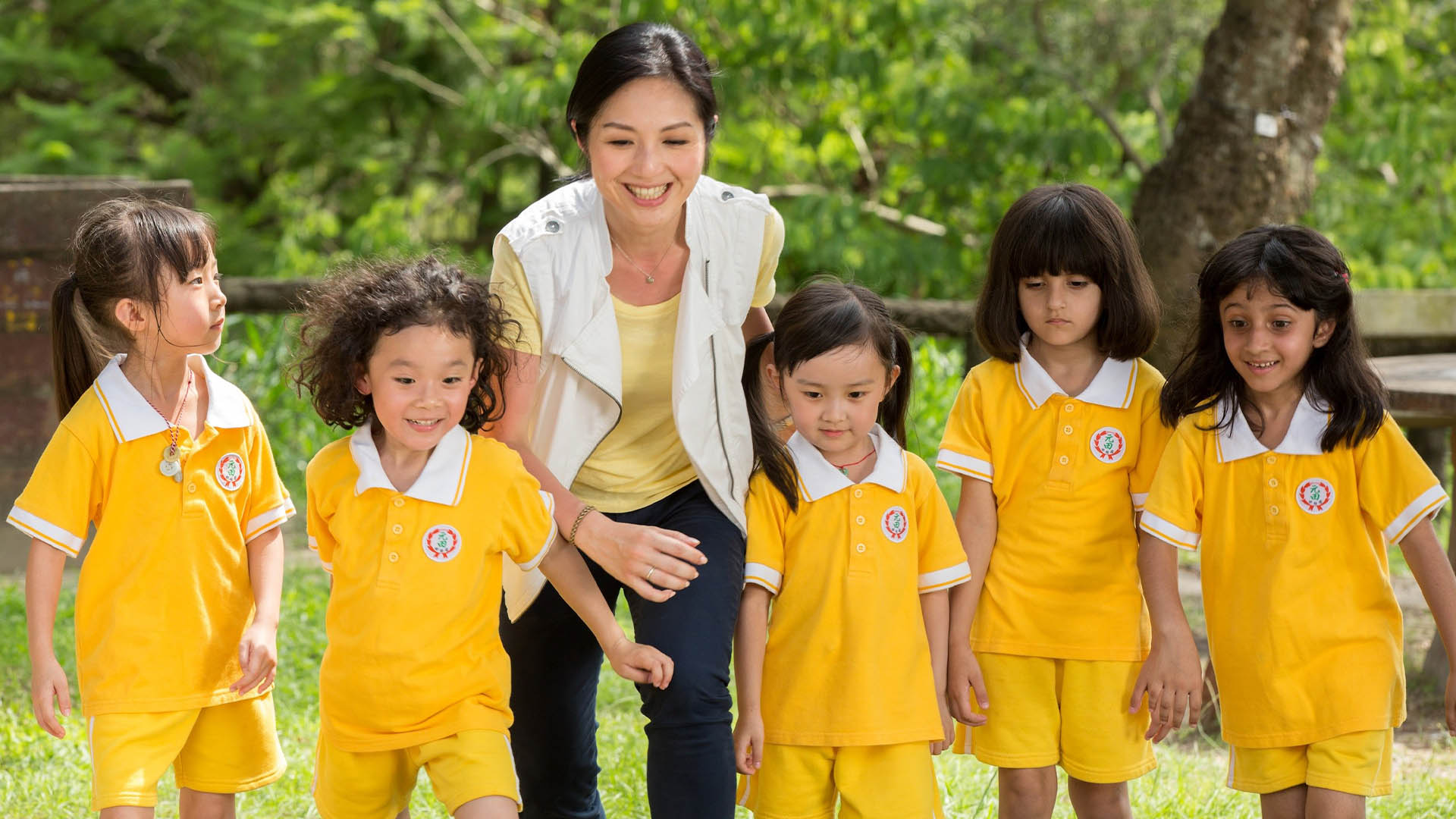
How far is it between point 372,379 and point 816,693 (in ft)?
3.20

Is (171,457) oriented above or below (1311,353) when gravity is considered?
below

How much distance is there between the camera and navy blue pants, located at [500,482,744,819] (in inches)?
95.3

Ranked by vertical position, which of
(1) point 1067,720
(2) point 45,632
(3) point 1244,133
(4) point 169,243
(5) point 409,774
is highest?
(3) point 1244,133

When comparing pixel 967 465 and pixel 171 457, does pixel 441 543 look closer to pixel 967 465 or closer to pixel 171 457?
pixel 171 457

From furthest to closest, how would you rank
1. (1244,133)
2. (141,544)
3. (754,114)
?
(754,114) < (1244,133) < (141,544)

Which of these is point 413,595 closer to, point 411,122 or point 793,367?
point 793,367

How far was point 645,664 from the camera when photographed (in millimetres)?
2434

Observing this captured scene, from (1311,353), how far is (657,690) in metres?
1.37

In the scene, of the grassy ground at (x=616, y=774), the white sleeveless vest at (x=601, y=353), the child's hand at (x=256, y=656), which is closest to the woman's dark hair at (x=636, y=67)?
the white sleeveless vest at (x=601, y=353)

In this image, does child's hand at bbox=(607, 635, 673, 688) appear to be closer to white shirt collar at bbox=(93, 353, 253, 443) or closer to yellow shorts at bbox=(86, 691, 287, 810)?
yellow shorts at bbox=(86, 691, 287, 810)

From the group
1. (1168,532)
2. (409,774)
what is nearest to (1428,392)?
(1168,532)

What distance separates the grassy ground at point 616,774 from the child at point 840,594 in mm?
654

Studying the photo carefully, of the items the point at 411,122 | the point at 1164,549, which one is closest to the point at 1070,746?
the point at 1164,549

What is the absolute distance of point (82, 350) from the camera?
2615 millimetres
